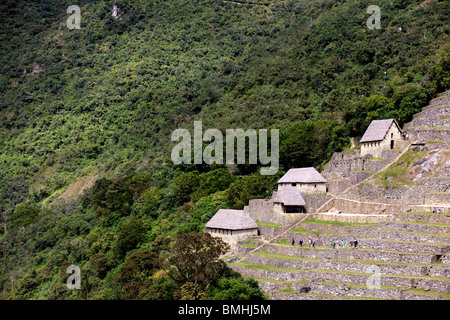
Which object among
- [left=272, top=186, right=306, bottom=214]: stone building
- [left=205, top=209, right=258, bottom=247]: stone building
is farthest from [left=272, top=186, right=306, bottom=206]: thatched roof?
→ [left=205, top=209, right=258, bottom=247]: stone building

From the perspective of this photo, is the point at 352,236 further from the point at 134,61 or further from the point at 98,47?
the point at 98,47

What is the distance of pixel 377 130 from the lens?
49.1m

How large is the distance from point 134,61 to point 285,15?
41.1m

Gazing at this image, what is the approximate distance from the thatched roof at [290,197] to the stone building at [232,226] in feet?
9.68

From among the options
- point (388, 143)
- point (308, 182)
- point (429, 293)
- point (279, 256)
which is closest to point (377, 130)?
point (388, 143)

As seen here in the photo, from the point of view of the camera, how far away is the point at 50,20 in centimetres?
18888

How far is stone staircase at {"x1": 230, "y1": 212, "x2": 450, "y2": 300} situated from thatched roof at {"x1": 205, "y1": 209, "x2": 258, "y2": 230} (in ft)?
15.7

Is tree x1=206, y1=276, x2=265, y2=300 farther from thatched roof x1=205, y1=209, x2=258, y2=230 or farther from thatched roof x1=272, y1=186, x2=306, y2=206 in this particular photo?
thatched roof x1=272, y1=186, x2=306, y2=206

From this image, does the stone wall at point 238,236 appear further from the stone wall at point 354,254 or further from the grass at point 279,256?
the stone wall at point 354,254

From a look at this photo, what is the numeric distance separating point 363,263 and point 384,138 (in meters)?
18.5

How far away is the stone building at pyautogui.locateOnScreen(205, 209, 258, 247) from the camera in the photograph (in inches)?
1797

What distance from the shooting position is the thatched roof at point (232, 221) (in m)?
45.8

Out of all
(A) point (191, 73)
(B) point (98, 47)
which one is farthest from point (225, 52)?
(B) point (98, 47)

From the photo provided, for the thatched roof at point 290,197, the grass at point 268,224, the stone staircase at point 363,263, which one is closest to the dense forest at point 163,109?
the stone staircase at point 363,263
